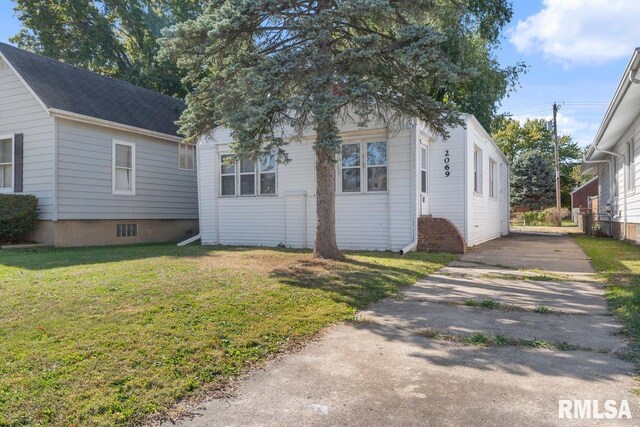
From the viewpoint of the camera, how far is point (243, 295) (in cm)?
520

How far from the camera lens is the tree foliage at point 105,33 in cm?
2145

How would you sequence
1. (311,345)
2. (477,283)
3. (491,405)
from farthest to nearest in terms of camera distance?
1. (477,283)
2. (311,345)
3. (491,405)

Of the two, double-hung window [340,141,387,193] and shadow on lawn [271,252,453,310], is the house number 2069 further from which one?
shadow on lawn [271,252,453,310]

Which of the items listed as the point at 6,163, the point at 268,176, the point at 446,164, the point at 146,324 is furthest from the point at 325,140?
the point at 6,163

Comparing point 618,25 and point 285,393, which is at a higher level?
point 618,25

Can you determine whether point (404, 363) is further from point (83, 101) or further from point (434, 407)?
point (83, 101)

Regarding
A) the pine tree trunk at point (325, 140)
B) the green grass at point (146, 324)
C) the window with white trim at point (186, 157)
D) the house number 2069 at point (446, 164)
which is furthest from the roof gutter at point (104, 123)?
the house number 2069 at point (446, 164)

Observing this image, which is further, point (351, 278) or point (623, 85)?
point (623, 85)

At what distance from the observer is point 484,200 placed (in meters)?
14.5

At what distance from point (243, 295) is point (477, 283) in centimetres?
363

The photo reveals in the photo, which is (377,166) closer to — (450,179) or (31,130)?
(450,179)

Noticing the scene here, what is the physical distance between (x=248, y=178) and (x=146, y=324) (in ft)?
28.2

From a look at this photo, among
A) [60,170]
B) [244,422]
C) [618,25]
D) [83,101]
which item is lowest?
[244,422]

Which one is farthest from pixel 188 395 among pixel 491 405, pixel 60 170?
pixel 60 170
